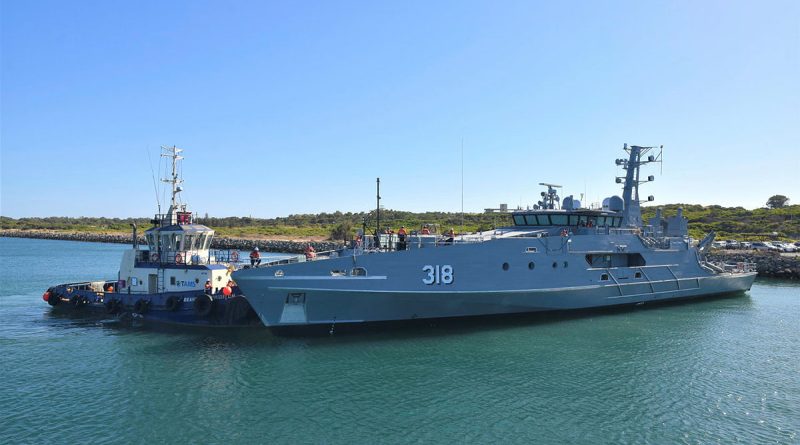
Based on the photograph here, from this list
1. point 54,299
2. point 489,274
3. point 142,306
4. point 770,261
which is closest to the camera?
point 489,274

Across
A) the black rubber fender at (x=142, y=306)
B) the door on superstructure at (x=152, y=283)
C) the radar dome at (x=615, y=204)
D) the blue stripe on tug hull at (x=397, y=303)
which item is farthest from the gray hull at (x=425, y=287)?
the door on superstructure at (x=152, y=283)

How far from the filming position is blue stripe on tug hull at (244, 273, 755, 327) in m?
17.3

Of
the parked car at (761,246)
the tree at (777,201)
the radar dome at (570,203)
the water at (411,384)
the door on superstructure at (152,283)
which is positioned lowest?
the water at (411,384)

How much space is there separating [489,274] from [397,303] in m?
3.70

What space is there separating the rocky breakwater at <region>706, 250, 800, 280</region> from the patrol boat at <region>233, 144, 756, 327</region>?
2048 centimetres

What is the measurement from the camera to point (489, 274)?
19.0 metres

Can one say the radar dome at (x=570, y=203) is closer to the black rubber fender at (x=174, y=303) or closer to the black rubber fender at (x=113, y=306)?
the black rubber fender at (x=174, y=303)

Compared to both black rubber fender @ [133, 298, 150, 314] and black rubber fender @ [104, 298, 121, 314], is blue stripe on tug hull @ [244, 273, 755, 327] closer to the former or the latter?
black rubber fender @ [133, 298, 150, 314]

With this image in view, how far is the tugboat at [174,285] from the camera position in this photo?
19562 millimetres

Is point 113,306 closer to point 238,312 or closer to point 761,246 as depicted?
point 238,312

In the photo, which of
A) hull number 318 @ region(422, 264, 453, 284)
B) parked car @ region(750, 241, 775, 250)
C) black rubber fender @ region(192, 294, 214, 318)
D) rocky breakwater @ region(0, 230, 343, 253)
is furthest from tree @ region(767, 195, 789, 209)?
black rubber fender @ region(192, 294, 214, 318)

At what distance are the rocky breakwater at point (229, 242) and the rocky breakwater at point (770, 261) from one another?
3537cm

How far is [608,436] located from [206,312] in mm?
14578

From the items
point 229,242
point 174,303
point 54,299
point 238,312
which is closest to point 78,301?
point 54,299
